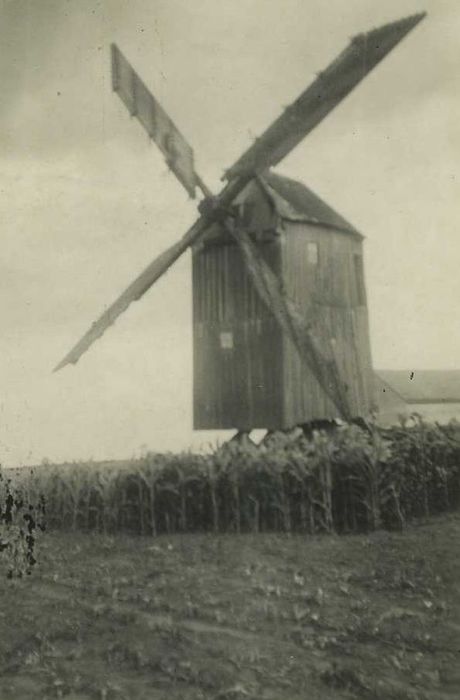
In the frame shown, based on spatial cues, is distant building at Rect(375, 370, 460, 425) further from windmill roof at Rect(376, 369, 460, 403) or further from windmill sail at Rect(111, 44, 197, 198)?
windmill sail at Rect(111, 44, 197, 198)

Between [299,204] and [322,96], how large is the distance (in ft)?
16.1

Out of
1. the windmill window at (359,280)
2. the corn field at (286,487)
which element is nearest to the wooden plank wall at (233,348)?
the windmill window at (359,280)

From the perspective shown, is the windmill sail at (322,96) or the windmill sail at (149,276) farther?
the windmill sail at (149,276)

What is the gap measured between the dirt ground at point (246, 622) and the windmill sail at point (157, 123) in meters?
8.32

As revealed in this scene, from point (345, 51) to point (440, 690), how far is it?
8.62m

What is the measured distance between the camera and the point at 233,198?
48.7ft

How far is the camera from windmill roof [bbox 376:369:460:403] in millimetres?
28625

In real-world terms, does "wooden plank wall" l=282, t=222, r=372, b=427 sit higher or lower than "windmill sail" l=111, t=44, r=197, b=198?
lower

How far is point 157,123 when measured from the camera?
14.0 metres

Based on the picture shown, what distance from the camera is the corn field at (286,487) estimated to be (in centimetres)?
918

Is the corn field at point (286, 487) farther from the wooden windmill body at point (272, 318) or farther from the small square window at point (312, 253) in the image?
the small square window at point (312, 253)

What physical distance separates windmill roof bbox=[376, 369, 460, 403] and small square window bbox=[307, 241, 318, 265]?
13212mm

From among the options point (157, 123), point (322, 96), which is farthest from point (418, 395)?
point (322, 96)

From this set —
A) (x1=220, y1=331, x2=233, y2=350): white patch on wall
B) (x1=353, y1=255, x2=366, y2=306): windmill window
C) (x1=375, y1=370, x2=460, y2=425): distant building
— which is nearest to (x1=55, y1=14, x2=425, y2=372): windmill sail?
(x1=220, y1=331, x2=233, y2=350): white patch on wall
